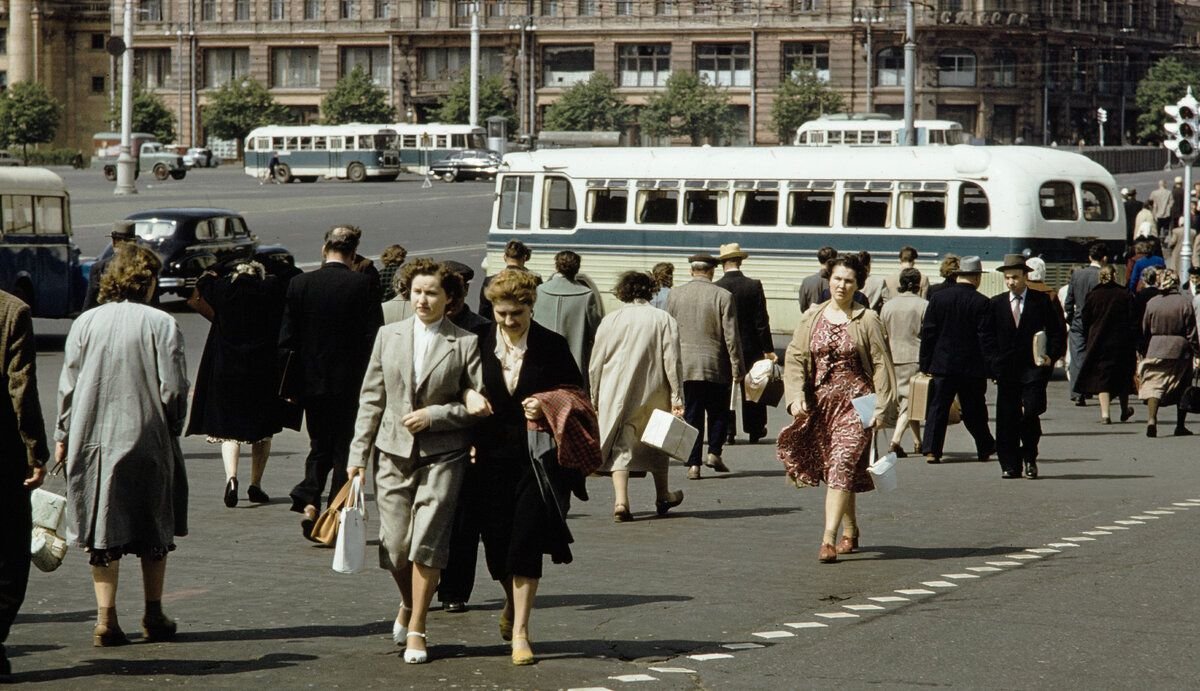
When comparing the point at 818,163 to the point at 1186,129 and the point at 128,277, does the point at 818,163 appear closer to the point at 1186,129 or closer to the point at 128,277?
the point at 1186,129

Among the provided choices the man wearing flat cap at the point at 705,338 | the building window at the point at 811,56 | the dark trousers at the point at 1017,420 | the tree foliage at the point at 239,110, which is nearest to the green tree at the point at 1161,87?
the building window at the point at 811,56

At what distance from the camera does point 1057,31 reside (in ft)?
312

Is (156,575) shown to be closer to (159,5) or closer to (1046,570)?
(1046,570)

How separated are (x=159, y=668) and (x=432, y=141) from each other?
3091 inches

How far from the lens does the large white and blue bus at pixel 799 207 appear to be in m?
24.8

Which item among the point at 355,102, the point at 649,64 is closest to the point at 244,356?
the point at 649,64

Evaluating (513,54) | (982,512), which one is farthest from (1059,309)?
(513,54)

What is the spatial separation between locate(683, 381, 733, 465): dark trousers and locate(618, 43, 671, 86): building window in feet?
278

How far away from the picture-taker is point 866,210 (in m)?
25.3

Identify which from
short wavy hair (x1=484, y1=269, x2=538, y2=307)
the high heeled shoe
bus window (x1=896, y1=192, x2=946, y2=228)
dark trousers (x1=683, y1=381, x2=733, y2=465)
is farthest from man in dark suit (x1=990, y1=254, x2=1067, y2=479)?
bus window (x1=896, y1=192, x2=946, y2=228)

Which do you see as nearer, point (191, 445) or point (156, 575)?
point (156, 575)

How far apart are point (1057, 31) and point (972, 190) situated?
243ft

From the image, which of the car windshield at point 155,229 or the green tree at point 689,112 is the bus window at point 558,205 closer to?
the car windshield at point 155,229

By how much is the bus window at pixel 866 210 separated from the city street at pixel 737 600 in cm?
1088
